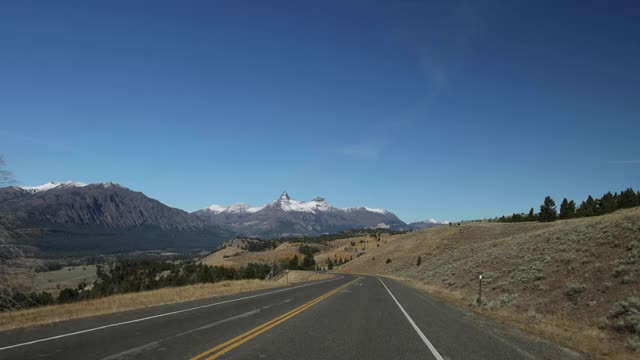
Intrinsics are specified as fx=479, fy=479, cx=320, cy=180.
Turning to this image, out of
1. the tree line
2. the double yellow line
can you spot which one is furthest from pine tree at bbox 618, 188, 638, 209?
the double yellow line

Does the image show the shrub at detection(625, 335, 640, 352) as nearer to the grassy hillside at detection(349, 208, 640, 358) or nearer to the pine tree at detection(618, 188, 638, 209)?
the grassy hillside at detection(349, 208, 640, 358)

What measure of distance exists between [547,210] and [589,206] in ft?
26.3

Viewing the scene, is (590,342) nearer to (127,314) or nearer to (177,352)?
(177,352)

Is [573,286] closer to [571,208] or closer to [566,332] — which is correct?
[566,332]

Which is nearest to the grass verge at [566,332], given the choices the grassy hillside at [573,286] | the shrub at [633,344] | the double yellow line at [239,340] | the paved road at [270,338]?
the grassy hillside at [573,286]

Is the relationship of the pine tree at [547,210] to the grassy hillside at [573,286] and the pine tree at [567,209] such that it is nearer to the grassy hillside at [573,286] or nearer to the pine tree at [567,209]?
the pine tree at [567,209]

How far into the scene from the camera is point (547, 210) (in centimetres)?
10300

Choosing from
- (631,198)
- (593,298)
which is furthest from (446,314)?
(631,198)

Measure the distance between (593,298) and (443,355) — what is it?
11.9 meters

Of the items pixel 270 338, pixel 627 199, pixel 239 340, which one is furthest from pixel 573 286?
pixel 627 199

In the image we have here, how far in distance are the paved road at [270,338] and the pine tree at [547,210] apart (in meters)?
94.4

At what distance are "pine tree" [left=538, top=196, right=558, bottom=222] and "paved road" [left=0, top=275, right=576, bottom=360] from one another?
9438cm

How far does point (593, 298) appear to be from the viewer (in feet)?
62.0

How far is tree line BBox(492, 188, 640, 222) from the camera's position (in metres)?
87.1
